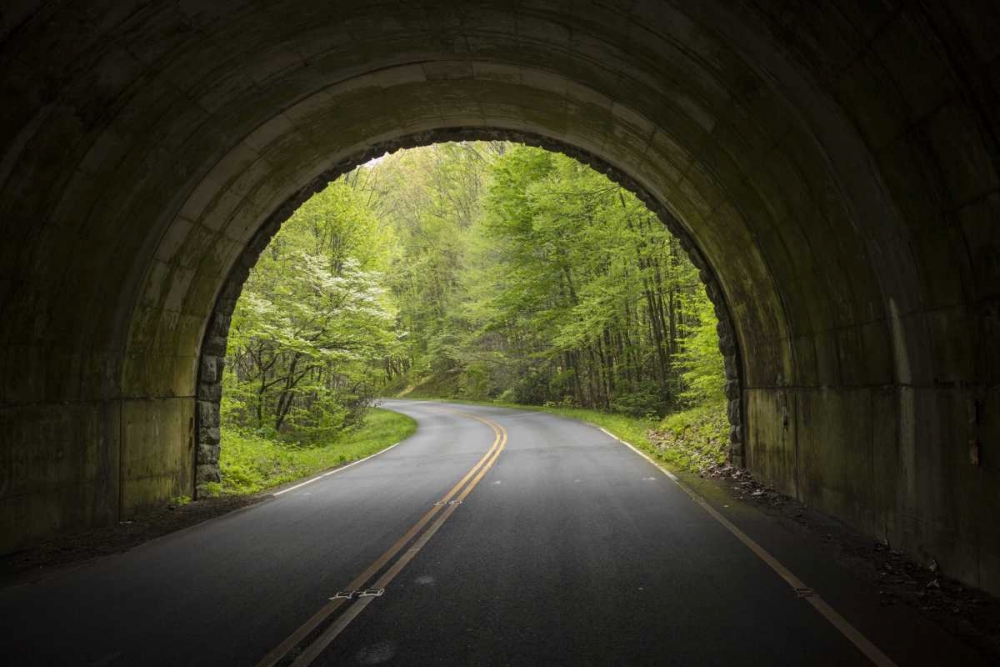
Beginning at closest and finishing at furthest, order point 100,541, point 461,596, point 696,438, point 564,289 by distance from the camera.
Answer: point 461,596
point 100,541
point 696,438
point 564,289

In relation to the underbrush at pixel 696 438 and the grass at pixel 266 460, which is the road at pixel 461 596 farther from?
the underbrush at pixel 696 438

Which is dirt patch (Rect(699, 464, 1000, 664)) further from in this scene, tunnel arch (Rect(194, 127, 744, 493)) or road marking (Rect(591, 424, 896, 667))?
tunnel arch (Rect(194, 127, 744, 493))

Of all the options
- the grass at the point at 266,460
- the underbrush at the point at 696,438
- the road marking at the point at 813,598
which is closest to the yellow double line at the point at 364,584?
the road marking at the point at 813,598

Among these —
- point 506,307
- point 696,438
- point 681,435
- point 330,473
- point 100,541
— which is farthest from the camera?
point 506,307

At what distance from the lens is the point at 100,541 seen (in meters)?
7.62

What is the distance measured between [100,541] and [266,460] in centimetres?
711

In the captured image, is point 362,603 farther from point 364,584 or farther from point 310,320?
point 310,320

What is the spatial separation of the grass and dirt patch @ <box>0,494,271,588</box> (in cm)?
155

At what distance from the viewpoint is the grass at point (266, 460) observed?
1193cm

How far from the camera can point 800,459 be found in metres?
8.77

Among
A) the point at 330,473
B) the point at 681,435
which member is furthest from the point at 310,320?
the point at 681,435

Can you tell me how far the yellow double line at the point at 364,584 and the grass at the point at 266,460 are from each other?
3966 millimetres

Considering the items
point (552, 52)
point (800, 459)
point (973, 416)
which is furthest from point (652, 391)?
point (973, 416)

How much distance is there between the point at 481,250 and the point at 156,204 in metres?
26.2
